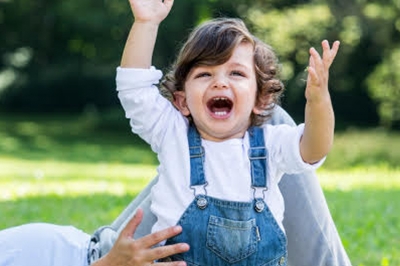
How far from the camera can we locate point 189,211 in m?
2.74

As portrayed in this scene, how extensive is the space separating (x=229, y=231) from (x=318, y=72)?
531 mm

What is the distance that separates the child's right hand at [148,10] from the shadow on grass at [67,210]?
12.2 feet

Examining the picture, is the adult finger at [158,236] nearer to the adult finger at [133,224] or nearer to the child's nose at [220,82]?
the adult finger at [133,224]

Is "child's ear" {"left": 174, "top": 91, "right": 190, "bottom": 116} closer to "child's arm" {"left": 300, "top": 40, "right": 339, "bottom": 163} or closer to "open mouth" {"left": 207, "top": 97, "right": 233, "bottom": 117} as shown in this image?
"open mouth" {"left": 207, "top": 97, "right": 233, "bottom": 117}

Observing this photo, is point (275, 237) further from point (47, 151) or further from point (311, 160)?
point (47, 151)

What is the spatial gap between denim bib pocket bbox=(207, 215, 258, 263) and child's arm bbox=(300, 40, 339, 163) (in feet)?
0.92

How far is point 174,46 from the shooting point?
2198cm

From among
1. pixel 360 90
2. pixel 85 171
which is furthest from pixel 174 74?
pixel 360 90

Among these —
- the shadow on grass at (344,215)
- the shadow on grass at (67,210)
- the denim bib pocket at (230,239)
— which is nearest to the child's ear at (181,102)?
the denim bib pocket at (230,239)

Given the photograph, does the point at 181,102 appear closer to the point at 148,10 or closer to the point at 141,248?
the point at 148,10

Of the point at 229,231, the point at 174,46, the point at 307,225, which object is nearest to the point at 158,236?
the point at 229,231

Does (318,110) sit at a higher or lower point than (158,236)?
higher

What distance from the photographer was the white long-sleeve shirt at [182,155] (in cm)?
276

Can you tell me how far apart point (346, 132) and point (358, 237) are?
16.5 metres
